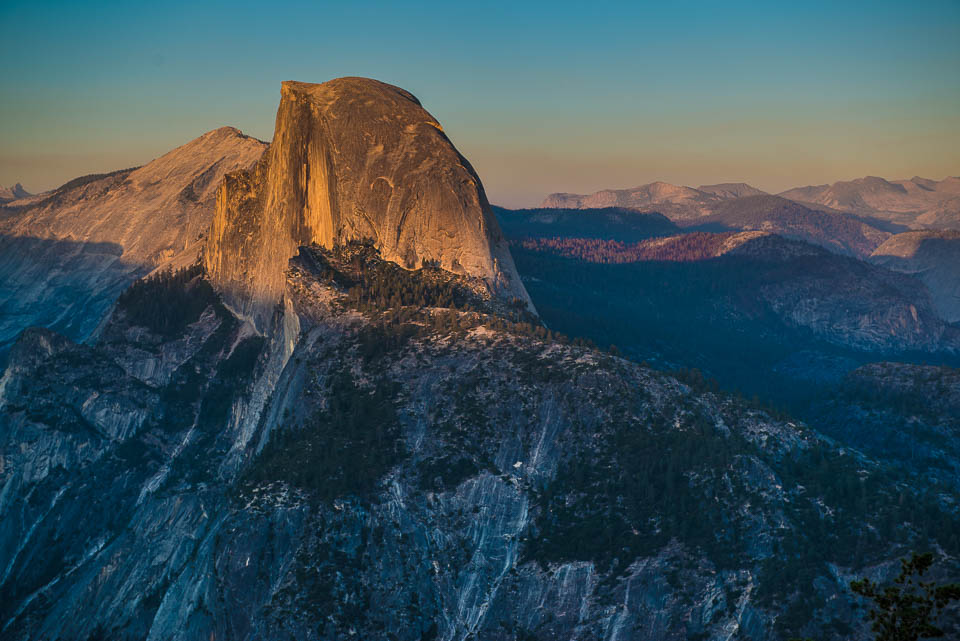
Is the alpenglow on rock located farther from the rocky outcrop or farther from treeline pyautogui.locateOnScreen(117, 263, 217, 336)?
the rocky outcrop

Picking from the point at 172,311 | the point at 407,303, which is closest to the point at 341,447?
the point at 407,303

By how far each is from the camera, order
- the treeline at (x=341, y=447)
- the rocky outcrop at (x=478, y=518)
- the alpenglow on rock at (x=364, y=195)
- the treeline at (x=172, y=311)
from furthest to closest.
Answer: the treeline at (x=172, y=311), the alpenglow on rock at (x=364, y=195), the treeline at (x=341, y=447), the rocky outcrop at (x=478, y=518)

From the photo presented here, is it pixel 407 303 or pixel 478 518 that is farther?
pixel 407 303

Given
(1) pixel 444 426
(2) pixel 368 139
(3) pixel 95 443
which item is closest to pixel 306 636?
(1) pixel 444 426

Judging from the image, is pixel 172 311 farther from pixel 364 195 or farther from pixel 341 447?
pixel 341 447

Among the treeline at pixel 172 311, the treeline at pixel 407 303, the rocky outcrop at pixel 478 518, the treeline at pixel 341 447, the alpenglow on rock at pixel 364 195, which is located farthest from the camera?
the treeline at pixel 172 311

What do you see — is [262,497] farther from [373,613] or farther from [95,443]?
[95,443]

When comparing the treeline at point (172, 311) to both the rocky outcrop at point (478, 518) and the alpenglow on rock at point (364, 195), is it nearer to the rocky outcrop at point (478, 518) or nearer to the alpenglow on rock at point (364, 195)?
the alpenglow on rock at point (364, 195)

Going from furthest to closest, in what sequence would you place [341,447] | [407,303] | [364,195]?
[364,195]
[407,303]
[341,447]

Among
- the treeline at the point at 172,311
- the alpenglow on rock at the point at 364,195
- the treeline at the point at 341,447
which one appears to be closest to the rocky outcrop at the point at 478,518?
the treeline at the point at 341,447

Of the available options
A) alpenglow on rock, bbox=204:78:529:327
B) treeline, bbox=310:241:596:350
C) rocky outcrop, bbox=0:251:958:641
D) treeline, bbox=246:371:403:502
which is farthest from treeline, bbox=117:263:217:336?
treeline, bbox=246:371:403:502
